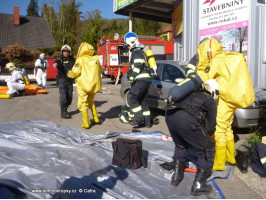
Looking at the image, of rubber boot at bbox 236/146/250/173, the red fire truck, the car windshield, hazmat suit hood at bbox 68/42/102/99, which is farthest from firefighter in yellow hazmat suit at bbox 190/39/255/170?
the red fire truck

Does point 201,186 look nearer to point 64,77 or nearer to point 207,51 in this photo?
point 207,51

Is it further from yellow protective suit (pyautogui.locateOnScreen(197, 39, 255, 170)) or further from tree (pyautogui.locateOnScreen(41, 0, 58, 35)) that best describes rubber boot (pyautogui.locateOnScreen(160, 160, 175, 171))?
tree (pyautogui.locateOnScreen(41, 0, 58, 35))

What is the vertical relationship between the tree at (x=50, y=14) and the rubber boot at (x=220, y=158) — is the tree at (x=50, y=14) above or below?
above

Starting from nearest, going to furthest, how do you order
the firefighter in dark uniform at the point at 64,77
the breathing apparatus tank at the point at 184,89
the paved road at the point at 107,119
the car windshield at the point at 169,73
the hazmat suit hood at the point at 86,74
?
the breathing apparatus tank at the point at 184,89, the paved road at the point at 107,119, the hazmat suit hood at the point at 86,74, the car windshield at the point at 169,73, the firefighter in dark uniform at the point at 64,77

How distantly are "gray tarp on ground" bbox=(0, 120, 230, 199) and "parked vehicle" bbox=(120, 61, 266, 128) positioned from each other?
64.9 inches

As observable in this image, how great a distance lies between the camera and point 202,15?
8.16 meters

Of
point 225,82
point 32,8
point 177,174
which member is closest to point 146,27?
point 225,82

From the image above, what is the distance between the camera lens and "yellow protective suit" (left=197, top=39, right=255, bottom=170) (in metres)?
3.69

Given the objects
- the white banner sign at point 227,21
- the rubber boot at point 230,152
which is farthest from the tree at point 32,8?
the rubber boot at point 230,152

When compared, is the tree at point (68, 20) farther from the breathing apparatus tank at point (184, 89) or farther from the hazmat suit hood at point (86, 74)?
the breathing apparatus tank at point (184, 89)

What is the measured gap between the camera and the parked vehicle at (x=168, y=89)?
5.30 metres

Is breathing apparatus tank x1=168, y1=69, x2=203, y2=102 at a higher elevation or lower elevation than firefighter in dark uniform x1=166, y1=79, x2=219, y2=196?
higher

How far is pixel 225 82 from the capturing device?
376 cm

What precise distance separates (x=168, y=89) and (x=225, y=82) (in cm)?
304
